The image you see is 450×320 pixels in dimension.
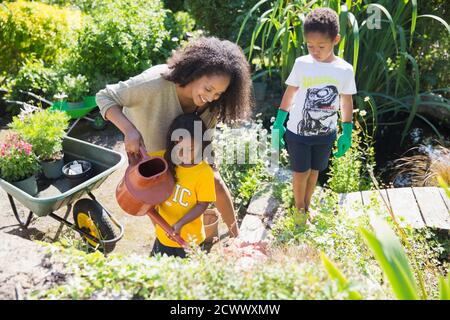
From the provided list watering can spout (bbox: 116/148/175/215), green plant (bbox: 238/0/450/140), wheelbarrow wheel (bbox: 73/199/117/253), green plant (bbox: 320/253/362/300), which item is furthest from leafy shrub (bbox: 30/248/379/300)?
green plant (bbox: 238/0/450/140)

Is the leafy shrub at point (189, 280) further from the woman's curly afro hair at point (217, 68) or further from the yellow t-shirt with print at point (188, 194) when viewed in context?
the woman's curly afro hair at point (217, 68)

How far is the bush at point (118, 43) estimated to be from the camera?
4266 mm

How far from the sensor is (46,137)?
8.96ft

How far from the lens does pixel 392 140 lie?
3.80 metres

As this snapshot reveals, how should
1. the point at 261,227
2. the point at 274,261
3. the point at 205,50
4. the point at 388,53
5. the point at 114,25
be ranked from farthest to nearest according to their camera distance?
the point at 114,25
the point at 388,53
the point at 261,227
the point at 205,50
the point at 274,261

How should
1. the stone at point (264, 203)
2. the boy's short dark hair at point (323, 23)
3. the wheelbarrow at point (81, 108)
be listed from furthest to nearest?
the wheelbarrow at point (81, 108) → the stone at point (264, 203) → the boy's short dark hair at point (323, 23)

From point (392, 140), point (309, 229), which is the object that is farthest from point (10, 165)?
point (392, 140)

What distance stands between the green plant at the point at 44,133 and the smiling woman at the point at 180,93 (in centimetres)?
75

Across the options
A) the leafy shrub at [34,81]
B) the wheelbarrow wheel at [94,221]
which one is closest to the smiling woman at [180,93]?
the wheelbarrow wheel at [94,221]

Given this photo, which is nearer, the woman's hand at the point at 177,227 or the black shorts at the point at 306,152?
the woman's hand at the point at 177,227

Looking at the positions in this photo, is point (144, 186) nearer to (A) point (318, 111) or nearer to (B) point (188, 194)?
(B) point (188, 194)

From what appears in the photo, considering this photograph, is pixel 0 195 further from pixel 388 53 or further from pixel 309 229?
pixel 388 53

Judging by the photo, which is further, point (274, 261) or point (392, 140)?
point (392, 140)
